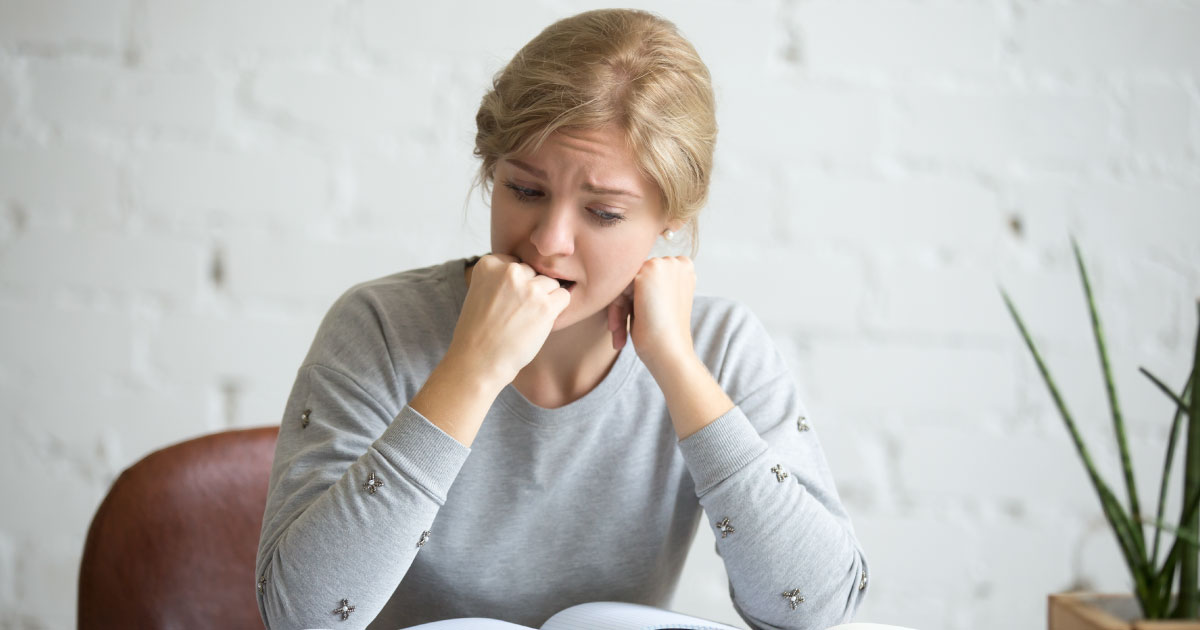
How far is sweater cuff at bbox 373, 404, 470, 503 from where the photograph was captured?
889mm

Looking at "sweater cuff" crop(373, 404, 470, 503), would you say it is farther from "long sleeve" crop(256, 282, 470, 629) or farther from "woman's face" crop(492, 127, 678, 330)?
"woman's face" crop(492, 127, 678, 330)

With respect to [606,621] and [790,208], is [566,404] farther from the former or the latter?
[790,208]

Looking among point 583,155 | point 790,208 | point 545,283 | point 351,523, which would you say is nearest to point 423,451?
point 351,523

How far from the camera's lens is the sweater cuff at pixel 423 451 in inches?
35.0

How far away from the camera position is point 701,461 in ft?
3.23

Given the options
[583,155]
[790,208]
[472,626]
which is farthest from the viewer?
[790,208]

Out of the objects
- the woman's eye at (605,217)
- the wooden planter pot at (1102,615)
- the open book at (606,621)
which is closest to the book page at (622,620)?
the open book at (606,621)

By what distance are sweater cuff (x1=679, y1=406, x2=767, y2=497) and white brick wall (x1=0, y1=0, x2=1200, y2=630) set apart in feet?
1.96

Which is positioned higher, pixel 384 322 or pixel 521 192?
pixel 521 192

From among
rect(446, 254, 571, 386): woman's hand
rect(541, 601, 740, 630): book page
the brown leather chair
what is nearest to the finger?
rect(446, 254, 571, 386): woman's hand

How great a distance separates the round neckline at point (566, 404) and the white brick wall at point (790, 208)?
42 cm

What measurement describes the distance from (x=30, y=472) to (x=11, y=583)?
0.18m

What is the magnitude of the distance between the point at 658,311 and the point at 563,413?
0.16 metres

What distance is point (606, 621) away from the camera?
84cm
